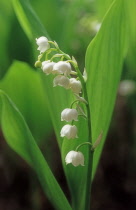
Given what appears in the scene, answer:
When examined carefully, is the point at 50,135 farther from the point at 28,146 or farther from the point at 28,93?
the point at 28,146

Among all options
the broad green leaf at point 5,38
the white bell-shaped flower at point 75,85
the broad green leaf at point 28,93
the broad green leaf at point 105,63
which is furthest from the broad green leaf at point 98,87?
the broad green leaf at point 5,38

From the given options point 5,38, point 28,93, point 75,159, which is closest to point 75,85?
point 75,159

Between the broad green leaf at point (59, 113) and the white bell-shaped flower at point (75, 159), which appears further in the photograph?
the broad green leaf at point (59, 113)

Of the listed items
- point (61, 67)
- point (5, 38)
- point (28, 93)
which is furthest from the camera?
point (5, 38)

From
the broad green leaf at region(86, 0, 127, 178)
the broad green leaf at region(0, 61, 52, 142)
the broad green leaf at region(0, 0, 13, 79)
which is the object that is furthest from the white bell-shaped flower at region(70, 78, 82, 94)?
the broad green leaf at region(0, 0, 13, 79)

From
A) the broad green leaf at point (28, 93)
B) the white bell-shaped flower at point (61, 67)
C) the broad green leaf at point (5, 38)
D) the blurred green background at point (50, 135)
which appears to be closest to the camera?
the white bell-shaped flower at point (61, 67)

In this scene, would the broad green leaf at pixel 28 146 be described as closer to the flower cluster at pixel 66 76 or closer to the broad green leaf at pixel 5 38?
the flower cluster at pixel 66 76

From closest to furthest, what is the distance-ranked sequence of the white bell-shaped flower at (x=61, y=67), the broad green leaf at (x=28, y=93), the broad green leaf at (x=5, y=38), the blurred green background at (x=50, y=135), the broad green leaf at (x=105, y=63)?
the white bell-shaped flower at (x=61, y=67) < the broad green leaf at (x=105, y=63) < the broad green leaf at (x=28, y=93) < the blurred green background at (x=50, y=135) < the broad green leaf at (x=5, y=38)
